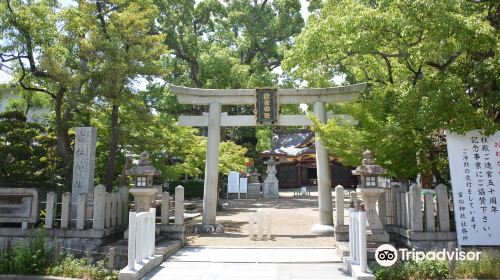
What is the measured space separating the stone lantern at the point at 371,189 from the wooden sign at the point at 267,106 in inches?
195

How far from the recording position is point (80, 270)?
8383mm

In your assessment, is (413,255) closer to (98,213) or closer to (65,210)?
(98,213)

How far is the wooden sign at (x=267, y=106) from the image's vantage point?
47.6ft

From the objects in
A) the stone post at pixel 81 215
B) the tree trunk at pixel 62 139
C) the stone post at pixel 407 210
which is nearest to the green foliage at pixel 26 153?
the tree trunk at pixel 62 139

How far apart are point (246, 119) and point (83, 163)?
576cm

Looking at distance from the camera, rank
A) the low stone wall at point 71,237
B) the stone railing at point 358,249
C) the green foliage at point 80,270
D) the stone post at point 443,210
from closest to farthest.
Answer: the stone railing at point 358,249
the green foliage at point 80,270
the stone post at point 443,210
the low stone wall at point 71,237

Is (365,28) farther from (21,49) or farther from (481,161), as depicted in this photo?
(21,49)

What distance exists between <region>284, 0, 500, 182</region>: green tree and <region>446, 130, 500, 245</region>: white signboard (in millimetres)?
486

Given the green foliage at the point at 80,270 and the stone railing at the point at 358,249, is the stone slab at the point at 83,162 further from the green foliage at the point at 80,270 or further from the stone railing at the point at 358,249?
the stone railing at the point at 358,249

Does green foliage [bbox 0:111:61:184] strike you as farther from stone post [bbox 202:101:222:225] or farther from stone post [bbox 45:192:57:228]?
stone post [bbox 202:101:222:225]

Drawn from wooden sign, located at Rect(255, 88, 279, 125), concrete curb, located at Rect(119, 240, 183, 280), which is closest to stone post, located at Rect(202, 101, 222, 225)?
wooden sign, located at Rect(255, 88, 279, 125)

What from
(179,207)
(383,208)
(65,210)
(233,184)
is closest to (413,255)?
(383,208)

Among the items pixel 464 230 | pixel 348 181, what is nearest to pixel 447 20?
pixel 464 230

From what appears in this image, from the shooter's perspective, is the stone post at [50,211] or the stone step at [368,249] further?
the stone post at [50,211]
